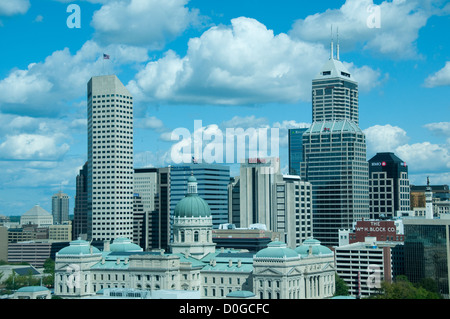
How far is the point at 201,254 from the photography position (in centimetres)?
12088

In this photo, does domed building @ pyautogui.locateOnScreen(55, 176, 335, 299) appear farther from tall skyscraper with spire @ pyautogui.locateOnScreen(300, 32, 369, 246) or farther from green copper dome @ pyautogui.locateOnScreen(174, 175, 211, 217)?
tall skyscraper with spire @ pyautogui.locateOnScreen(300, 32, 369, 246)

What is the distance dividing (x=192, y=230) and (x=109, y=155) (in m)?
76.4

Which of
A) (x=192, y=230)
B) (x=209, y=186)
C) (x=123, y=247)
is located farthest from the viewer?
(x=209, y=186)

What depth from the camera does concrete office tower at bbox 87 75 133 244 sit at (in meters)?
192

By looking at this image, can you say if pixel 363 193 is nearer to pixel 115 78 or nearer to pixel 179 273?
pixel 115 78

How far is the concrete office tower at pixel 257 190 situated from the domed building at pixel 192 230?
5730cm

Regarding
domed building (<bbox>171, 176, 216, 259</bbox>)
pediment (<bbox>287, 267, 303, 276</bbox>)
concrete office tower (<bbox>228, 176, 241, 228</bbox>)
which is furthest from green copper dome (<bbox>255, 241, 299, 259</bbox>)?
concrete office tower (<bbox>228, 176, 241, 228</bbox>)

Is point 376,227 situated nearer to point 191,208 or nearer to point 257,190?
point 257,190

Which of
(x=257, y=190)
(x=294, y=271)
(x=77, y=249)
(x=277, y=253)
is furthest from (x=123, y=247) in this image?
(x=257, y=190)

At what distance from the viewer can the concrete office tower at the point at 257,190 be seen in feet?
591

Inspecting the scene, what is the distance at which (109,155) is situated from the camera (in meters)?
193

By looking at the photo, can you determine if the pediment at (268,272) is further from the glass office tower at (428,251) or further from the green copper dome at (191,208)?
the glass office tower at (428,251)

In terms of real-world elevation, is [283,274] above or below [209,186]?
below

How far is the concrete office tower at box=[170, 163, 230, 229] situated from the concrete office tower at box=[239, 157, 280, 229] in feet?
35.8
